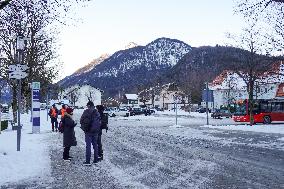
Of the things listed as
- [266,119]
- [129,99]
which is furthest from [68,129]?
[129,99]

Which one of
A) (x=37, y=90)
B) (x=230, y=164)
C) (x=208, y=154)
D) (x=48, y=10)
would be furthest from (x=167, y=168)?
(x=37, y=90)

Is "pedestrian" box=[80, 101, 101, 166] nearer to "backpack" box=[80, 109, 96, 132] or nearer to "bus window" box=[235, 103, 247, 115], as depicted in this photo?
"backpack" box=[80, 109, 96, 132]

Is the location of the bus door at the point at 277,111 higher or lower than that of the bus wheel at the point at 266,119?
higher

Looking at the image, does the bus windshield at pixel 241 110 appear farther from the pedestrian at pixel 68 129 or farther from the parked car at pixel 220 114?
the pedestrian at pixel 68 129

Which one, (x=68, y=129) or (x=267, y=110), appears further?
(x=267, y=110)

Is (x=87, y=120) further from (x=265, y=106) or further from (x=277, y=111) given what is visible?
(x=277, y=111)

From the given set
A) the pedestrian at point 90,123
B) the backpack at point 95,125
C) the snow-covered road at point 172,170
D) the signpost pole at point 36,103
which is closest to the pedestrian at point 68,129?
the snow-covered road at point 172,170

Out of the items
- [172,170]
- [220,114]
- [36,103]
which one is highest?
[36,103]

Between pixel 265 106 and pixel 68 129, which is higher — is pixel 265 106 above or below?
above

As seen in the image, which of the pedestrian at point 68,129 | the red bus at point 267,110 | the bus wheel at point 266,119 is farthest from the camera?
the red bus at point 267,110

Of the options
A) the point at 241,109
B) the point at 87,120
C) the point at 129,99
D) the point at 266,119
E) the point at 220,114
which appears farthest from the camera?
the point at 129,99

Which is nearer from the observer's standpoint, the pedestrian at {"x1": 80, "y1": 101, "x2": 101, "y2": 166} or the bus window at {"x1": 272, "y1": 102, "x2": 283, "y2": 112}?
the pedestrian at {"x1": 80, "y1": 101, "x2": 101, "y2": 166}

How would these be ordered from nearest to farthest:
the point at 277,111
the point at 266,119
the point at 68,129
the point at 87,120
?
the point at 87,120 → the point at 68,129 → the point at 266,119 → the point at 277,111

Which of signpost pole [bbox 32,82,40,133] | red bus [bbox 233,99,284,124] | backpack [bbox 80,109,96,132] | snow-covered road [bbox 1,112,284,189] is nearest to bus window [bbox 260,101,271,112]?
red bus [bbox 233,99,284,124]
